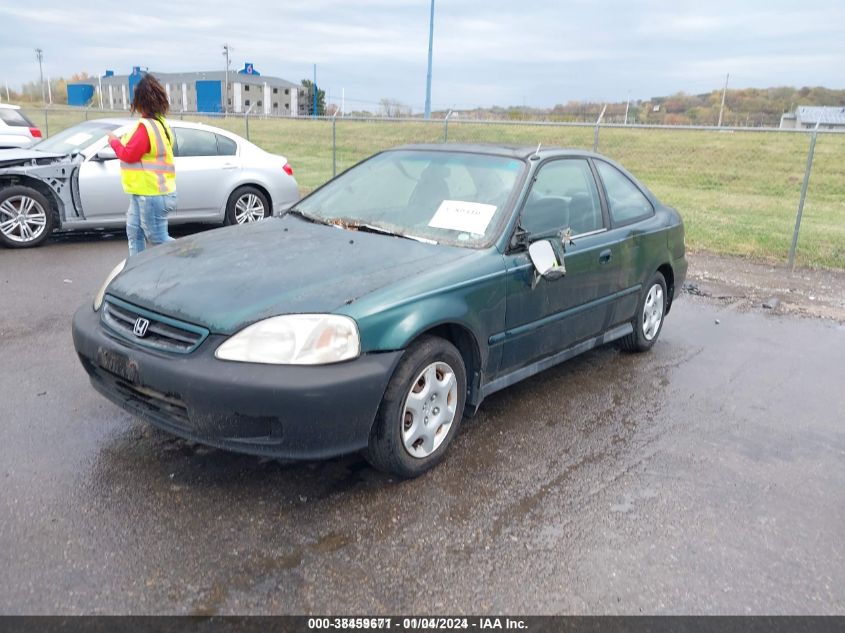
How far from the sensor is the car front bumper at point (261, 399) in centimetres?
284

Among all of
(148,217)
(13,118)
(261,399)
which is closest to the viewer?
(261,399)

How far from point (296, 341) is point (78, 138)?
24.7ft

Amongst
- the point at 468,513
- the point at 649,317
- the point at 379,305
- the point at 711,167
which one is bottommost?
the point at 468,513

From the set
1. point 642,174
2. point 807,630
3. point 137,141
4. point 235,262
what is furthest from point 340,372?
point 642,174

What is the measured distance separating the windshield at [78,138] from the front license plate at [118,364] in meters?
6.30

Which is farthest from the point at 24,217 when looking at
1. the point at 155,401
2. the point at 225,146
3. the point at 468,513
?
the point at 468,513

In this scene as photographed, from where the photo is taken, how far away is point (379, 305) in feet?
10.2

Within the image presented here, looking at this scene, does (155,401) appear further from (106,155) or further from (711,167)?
(711,167)

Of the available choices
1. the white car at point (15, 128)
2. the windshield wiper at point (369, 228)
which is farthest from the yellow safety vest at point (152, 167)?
the white car at point (15, 128)

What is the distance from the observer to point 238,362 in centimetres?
289

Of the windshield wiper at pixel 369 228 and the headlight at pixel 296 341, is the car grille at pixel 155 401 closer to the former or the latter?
the headlight at pixel 296 341

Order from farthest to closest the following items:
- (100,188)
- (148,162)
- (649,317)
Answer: (100,188) → (148,162) → (649,317)

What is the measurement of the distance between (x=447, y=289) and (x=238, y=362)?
106 cm

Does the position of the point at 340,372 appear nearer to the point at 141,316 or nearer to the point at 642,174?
the point at 141,316
